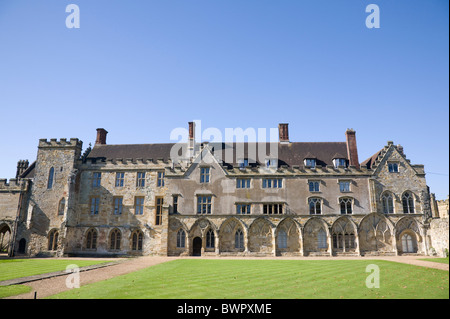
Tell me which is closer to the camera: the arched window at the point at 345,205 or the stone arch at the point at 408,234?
the stone arch at the point at 408,234

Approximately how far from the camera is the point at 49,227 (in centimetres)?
3778

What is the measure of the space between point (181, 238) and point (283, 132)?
2076 cm

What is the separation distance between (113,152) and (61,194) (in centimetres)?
895

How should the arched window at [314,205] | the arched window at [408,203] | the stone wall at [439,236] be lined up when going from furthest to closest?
the arched window at [314,205], the arched window at [408,203], the stone wall at [439,236]

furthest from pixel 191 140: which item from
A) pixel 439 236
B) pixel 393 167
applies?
pixel 439 236

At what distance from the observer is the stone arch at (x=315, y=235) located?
34906 mm

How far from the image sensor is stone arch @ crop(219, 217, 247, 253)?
3534 centimetres

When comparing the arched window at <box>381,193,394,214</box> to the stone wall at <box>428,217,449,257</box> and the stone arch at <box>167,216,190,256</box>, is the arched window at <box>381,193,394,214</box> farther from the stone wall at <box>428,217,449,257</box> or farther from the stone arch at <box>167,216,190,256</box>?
the stone arch at <box>167,216,190,256</box>

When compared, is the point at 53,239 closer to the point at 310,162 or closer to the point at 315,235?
the point at 315,235

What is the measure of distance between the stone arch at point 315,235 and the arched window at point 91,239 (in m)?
26.2

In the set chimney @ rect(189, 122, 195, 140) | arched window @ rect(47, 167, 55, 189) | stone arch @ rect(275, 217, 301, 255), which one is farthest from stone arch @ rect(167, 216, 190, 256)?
arched window @ rect(47, 167, 55, 189)

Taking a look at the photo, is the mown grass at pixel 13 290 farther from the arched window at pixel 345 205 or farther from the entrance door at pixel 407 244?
the entrance door at pixel 407 244

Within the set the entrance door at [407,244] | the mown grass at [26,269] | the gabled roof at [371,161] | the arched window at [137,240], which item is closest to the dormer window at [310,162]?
the gabled roof at [371,161]

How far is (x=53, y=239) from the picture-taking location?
37844 millimetres
